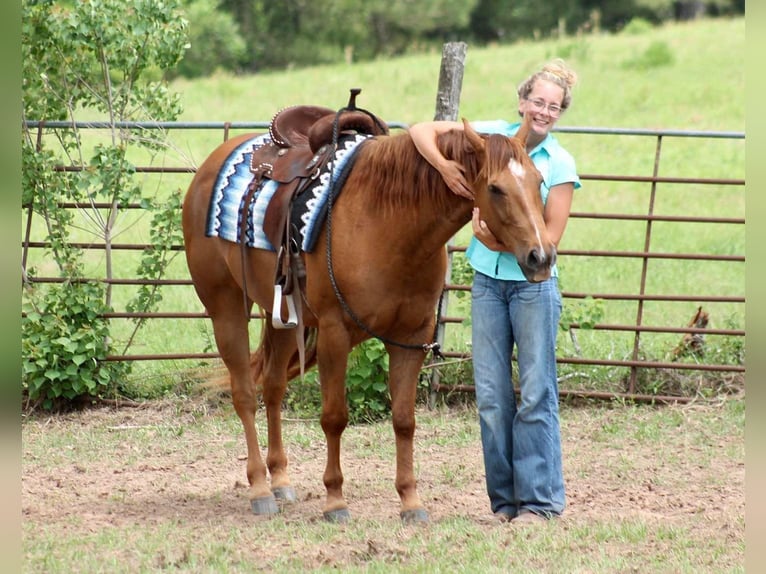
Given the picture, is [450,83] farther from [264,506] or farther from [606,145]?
[606,145]

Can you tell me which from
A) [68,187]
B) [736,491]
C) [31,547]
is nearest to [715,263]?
[736,491]

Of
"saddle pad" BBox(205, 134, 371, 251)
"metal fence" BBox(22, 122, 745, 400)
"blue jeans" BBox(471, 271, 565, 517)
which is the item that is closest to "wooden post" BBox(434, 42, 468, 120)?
"metal fence" BBox(22, 122, 745, 400)

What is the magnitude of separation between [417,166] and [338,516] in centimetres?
161

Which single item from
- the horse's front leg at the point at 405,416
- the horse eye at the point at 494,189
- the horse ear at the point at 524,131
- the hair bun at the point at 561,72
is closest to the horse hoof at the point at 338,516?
the horse's front leg at the point at 405,416

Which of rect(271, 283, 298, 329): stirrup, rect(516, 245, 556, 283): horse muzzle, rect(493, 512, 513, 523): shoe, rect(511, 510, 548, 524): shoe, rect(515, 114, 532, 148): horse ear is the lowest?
rect(493, 512, 513, 523): shoe

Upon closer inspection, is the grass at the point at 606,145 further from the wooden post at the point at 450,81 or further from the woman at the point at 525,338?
the woman at the point at 525,338

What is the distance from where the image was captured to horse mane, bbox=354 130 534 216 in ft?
13.1

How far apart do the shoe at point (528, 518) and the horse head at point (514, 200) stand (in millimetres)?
1247

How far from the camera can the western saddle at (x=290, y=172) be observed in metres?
4.73

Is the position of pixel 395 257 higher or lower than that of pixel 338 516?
higher

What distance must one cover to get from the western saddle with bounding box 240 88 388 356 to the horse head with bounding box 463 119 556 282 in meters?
0.93

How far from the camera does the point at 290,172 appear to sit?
16.0ft

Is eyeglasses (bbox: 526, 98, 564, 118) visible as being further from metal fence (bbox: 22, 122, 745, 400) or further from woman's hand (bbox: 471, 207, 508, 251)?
metal fence (bbox: 22, 122, 745, 400)

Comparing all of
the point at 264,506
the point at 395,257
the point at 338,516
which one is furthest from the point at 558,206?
the point at 264,506
